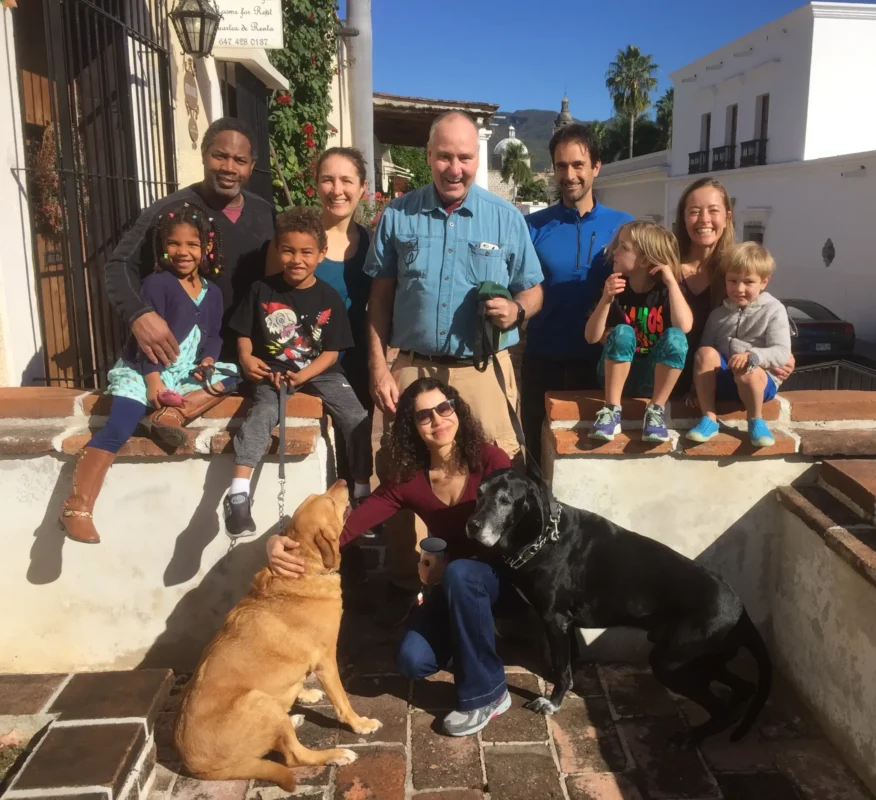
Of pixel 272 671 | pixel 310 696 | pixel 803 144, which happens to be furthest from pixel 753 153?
pixel 272 671

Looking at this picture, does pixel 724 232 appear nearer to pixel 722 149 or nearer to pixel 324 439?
pixel 324 439

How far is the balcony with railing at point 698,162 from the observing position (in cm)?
2947

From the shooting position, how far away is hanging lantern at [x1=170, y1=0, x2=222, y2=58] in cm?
547

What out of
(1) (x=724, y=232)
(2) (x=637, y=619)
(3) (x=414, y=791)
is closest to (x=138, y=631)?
(3) (x=414, y=791)

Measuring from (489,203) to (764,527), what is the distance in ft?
6.74

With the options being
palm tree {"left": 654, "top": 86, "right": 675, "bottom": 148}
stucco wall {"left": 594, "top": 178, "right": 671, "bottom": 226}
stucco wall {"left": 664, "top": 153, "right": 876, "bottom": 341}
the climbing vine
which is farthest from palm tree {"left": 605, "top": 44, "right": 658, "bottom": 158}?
the climbing vine

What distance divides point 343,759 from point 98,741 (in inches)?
36.4

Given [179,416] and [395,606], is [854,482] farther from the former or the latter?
[179,416]

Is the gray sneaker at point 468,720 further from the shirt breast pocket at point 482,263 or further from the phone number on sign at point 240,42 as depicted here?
the phone number on sign at point 240,42

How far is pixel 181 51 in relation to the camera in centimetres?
599

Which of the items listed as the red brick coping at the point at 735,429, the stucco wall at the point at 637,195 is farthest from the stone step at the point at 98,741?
the stucco wall at the point at 637,195

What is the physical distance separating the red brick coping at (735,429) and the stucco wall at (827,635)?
1.23 feet

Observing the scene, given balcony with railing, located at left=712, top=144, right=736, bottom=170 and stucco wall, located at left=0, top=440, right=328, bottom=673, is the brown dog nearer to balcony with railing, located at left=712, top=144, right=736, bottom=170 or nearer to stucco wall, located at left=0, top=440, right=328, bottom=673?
stucco wall, located at left=0, top=440, right=328, bottom=673

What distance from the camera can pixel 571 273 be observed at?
3.85m
